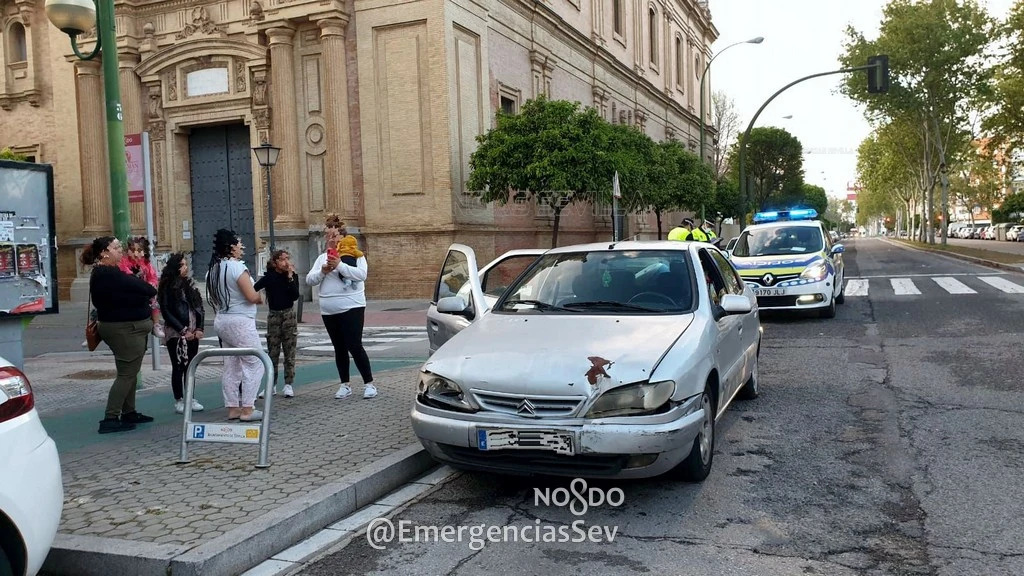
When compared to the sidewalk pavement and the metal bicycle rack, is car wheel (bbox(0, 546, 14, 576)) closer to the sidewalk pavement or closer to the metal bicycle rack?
the sidewalk pavement

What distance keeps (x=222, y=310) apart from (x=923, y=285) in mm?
17245

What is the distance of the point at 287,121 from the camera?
22.9m

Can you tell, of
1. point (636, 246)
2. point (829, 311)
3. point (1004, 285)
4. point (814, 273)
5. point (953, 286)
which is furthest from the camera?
point (953, 286)

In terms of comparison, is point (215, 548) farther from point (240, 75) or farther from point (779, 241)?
point (240, 75)

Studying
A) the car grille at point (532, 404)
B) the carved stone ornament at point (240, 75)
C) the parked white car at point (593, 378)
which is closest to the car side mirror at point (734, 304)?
the parked white car at point (593, 378)

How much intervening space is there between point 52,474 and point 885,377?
306 inches

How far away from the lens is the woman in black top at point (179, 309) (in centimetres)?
721

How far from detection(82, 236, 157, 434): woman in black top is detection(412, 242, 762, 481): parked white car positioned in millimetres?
3000

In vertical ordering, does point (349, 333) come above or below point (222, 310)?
below

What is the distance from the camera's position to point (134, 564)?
12.4ft

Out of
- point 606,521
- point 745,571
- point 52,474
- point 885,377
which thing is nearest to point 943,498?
point 745,571

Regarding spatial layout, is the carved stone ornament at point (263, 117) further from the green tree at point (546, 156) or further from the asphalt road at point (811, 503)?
the asphalt road at point (811, 503)

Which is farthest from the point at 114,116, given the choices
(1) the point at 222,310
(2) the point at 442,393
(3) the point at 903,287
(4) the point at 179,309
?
(3) the point at 903,287

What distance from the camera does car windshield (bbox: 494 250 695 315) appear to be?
562 centimetres
